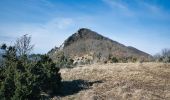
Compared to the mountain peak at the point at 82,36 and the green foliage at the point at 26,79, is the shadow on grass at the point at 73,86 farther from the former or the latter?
the mountain peak at the point at 82,36

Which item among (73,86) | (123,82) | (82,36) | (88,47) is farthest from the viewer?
(82,36)

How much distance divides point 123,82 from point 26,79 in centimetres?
934

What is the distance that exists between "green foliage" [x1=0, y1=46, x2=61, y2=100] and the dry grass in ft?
6.00

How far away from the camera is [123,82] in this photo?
2905 centimetres

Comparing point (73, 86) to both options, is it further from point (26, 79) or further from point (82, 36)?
point (82, 36)

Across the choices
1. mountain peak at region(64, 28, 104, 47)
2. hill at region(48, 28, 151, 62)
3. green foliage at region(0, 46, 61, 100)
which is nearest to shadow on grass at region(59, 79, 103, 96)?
green foliage at region(0, 46, 61, 100)

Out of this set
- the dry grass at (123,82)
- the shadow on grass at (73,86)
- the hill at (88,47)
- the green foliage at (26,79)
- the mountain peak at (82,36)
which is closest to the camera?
the green foliage at (26,79)

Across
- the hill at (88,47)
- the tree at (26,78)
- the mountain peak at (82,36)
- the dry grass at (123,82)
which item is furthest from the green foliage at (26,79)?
the mountain peak at (82,36)

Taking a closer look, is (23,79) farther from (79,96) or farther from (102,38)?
(102,38)

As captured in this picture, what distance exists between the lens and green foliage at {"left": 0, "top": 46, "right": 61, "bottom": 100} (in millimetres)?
22594

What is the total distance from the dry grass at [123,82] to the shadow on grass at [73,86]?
0.28ft

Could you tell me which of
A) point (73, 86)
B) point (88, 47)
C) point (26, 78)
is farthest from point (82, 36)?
point (26, 78)

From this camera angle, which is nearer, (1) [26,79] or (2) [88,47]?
(1) [26,79]

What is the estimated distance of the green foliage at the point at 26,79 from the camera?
74.1ft
